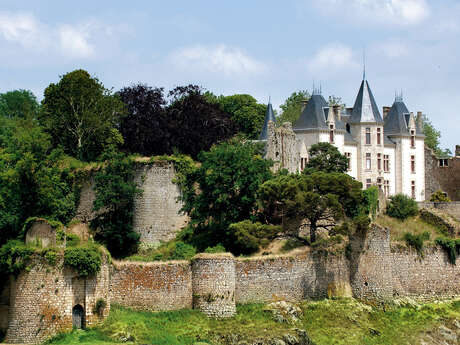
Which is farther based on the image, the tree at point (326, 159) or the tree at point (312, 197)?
the tree at point (326, 159)

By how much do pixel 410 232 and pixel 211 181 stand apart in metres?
10.8

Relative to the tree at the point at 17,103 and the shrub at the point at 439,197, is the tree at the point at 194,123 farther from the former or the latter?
the tree at the point at 17,103

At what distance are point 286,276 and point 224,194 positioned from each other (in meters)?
6.37

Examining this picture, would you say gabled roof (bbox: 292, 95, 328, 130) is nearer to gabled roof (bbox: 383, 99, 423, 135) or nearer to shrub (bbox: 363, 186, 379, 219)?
gabled roof (bbox: 383, 99, 423, 135)

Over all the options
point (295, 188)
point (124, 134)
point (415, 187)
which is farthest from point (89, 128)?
point (415, 187)

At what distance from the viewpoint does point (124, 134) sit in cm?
5866

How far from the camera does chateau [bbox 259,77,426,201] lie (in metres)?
63.0

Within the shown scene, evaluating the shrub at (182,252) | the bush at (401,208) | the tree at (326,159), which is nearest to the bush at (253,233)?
the shrub at (182,252)

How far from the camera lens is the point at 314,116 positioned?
63219 millimetres

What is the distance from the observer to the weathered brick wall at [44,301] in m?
39.7

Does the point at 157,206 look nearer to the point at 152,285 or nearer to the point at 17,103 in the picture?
the point at 152,285

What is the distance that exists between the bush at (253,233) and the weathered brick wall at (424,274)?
22.2ft

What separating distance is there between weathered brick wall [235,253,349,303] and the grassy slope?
631 mm

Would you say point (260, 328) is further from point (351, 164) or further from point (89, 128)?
point (351, 164)
